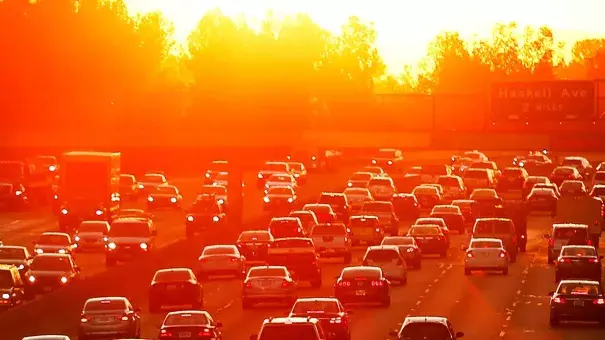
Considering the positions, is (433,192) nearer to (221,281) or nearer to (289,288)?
(221,281)

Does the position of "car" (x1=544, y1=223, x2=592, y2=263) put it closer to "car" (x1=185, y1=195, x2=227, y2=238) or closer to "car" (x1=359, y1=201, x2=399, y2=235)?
"car" (x1=359, y1=201, x2=399, y2=235)

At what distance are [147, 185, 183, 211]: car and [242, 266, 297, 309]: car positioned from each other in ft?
161

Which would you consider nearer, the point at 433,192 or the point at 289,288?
the point at 289,288

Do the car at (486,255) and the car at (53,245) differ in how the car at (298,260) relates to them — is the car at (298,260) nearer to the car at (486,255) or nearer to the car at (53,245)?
the car at (486,255)

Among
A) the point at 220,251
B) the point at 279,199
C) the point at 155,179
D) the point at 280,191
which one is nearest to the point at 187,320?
the point at 220,251

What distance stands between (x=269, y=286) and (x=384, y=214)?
30593 millimetres

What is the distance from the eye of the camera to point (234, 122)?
126375 mm

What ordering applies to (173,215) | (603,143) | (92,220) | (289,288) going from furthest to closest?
(603,143), (173,215), (92,220), (289,288)

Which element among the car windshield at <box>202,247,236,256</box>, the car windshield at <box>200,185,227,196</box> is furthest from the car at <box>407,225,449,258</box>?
the car windshield at <box>200,185,227,196</box>

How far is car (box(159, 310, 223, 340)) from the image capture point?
41719 millimetres

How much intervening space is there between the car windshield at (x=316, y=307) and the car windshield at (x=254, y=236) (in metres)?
25.8

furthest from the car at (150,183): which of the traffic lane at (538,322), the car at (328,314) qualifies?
the car at (328,314)

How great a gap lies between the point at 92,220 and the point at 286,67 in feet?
327

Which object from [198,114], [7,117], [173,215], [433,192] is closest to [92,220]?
[173,215]
